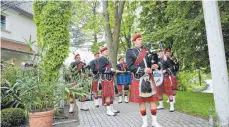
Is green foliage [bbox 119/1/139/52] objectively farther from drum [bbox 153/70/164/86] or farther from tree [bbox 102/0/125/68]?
drum [bbox 153/70/164/86]

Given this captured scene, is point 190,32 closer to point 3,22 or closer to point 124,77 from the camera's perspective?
point 124,77

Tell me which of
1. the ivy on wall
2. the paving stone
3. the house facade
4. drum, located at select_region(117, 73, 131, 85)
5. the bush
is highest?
the house facade

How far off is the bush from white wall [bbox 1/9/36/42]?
11612 millimetres

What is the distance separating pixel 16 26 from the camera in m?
17.4

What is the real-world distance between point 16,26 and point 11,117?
524 inches

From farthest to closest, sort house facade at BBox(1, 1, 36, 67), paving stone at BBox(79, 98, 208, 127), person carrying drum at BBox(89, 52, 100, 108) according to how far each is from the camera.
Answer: house facade at BBox(1, 1, 36, 67) < person carrying drum at BBox(89, 52, 100, 108) < paving stone at BBox(79, 98, 208, 127)

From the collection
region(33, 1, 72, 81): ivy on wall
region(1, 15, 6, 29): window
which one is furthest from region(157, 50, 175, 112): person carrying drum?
region(1, 15, 6, 29): window

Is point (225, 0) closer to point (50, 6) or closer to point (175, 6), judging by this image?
point (175, 6)

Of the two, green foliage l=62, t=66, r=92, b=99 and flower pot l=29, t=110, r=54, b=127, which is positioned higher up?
green foliage l=62, t=66, r=92, b=99

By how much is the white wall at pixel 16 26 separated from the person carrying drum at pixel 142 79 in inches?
530

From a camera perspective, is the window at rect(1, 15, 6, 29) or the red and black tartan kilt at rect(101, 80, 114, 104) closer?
the red and black tartan kilt at rect(101, 80, 114, 104)

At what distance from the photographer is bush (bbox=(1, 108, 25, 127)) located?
542cm

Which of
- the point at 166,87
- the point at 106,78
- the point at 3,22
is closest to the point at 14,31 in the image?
the point at 3,22

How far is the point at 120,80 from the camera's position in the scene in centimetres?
814
